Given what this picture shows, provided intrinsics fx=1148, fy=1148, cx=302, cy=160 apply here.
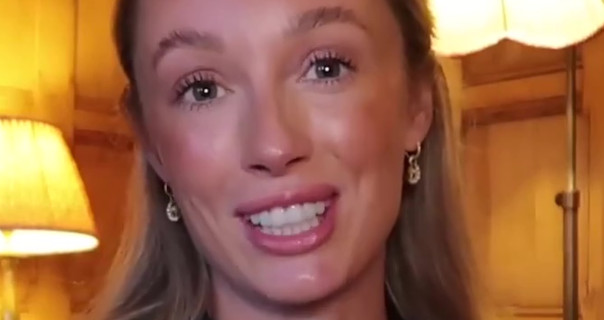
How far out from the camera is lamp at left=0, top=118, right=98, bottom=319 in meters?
1.98

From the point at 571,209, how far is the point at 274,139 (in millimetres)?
1282

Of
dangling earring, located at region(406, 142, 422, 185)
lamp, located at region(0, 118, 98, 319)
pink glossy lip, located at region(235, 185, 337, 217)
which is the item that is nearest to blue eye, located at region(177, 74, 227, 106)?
pink glossy lip, located at region(235, 185, 337, 217)

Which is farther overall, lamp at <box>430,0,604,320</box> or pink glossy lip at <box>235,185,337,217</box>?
lamp at <box>430,0,604,320</box>

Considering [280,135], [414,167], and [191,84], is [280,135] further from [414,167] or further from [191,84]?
[414,167]

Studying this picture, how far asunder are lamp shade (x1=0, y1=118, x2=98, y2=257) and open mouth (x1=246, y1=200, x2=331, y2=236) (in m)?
1.10

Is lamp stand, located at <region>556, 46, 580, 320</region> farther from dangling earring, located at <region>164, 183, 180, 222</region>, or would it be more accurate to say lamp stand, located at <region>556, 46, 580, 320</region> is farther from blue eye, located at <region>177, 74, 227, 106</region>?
blue eye, located at <region>177, 74, 227, 106</region>

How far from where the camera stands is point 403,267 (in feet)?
3.91

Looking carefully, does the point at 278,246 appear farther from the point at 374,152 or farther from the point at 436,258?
the point at 436,258

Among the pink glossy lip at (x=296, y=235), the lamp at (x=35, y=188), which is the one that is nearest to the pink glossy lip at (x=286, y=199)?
the pink glossy lip at (x=296, y=235)

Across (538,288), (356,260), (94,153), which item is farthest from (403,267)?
(94,153)

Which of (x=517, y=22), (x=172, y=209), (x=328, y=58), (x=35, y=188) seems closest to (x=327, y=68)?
(x=328, y=58)

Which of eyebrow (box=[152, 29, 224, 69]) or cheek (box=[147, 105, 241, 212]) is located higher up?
eyebrow (box=[152, 29, 224, 69])

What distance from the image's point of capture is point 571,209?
2104 mm

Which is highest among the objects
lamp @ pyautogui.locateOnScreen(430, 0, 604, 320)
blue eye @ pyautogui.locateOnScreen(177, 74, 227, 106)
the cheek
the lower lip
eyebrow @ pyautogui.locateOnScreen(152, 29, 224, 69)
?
lamp @ pyautogui.locateOnScreen(430, 0, 604, 320)
